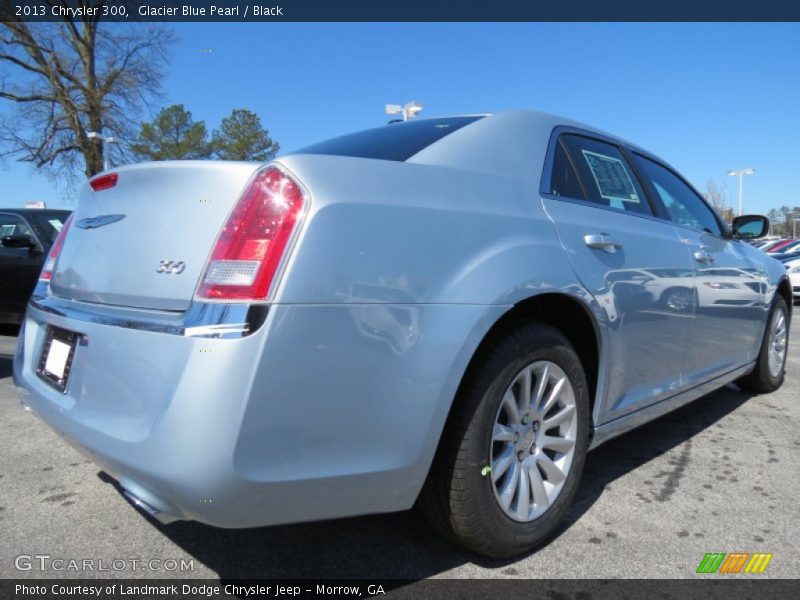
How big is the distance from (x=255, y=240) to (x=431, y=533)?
134 centimetres

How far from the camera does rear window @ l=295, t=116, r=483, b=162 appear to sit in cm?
209

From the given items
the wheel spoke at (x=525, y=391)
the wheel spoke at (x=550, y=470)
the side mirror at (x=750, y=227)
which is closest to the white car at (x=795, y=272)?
the side mirror at (x=750, y=227)

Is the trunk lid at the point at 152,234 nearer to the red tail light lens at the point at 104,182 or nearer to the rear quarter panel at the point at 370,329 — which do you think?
the red tail light lens at the point at 104,182

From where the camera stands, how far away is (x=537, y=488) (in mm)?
2100

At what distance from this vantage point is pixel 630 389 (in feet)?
8.43

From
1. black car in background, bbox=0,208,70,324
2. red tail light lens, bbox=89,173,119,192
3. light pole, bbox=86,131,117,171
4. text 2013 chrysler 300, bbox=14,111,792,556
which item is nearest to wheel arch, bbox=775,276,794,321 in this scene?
text 2013 chrysler 300, bbox=14,111,792,556

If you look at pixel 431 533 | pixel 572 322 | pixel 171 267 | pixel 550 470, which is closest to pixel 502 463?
pixel 550 470

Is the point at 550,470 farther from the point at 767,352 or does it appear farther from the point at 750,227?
the point at 767,352

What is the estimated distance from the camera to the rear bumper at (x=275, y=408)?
1.44 m

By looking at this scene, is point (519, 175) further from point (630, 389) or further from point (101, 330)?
point (101, 330)

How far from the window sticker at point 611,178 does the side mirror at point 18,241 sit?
6.41m

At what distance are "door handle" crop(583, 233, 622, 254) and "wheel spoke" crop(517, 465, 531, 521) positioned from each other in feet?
2.90

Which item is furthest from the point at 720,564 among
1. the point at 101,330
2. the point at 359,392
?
the point at 101,330

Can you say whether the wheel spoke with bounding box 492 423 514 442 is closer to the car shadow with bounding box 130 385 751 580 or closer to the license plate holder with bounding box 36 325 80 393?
the car shadow with bounding box 130 385 751 580
